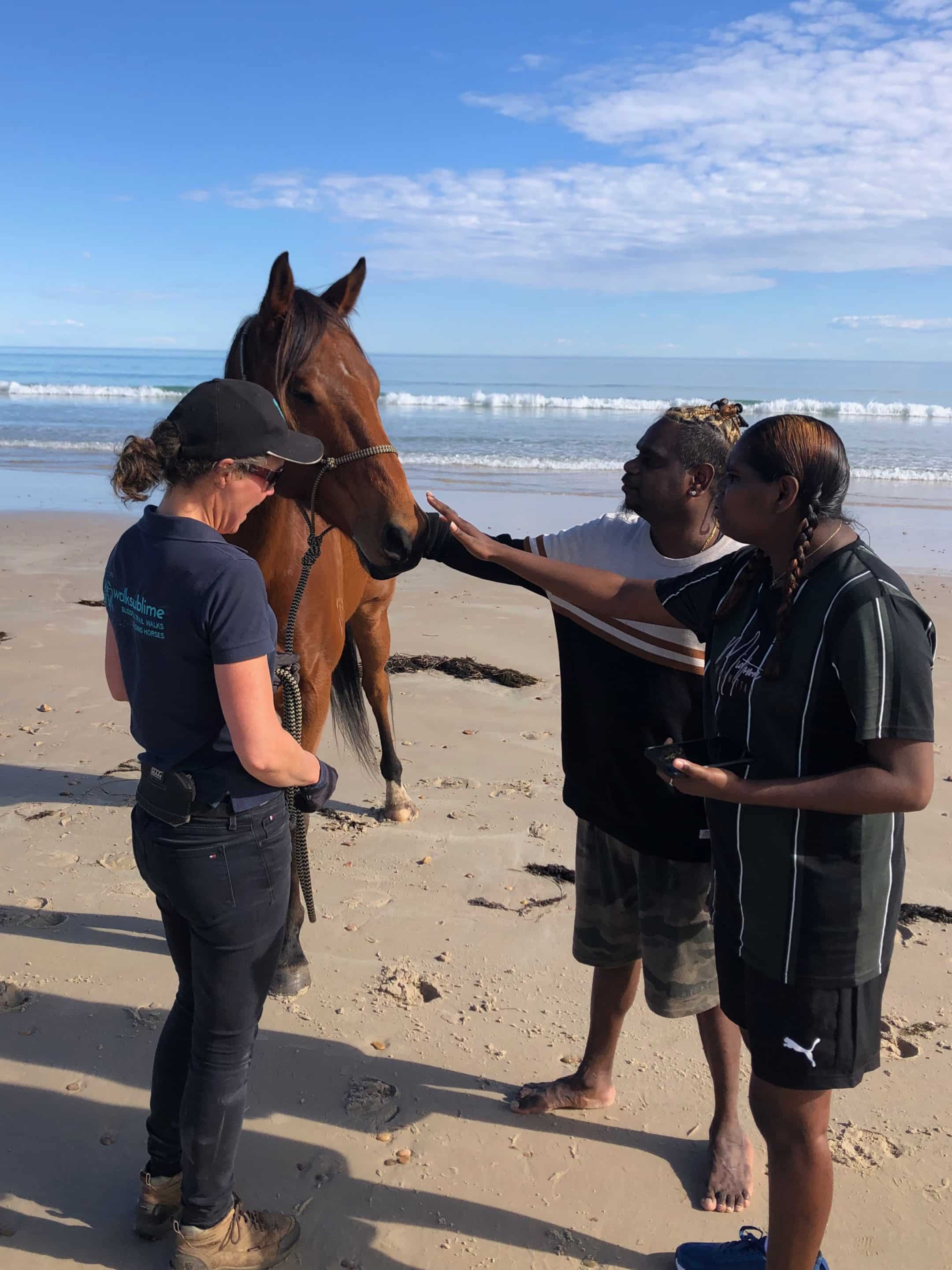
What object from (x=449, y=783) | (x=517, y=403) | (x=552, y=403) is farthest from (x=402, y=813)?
(x=552, y=403)

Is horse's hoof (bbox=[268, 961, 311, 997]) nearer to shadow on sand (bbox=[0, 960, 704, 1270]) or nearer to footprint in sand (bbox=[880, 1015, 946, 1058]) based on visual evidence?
shadow on sand (bbox=[0, 960, 704, 1270])

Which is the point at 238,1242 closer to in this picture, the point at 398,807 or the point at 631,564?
the point at 631,564

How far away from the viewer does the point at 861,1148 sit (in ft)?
8.16

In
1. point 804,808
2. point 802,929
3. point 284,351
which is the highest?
point 284,351

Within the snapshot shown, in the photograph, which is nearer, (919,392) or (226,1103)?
(226,1103)

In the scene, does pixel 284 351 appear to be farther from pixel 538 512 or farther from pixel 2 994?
pixel 538 512

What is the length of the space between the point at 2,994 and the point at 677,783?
8.53 ft

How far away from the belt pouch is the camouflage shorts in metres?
Result: 1.11

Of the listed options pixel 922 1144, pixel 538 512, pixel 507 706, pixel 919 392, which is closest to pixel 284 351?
pixel 922 1144

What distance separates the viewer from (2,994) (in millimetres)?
3092

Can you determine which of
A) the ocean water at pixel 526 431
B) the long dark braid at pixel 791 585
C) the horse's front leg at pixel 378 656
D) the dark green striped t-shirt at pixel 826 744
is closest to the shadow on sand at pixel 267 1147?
the dark green striped t-shirt at pixel 826 744

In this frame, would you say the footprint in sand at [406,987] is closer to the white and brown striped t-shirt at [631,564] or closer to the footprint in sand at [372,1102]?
the footprint in sand at [372,1102]

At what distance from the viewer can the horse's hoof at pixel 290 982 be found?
125 inches

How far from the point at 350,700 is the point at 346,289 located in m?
2.15
